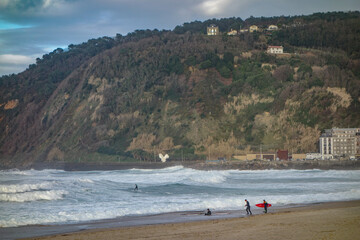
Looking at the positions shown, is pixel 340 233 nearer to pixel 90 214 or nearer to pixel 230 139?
pixel 90 214

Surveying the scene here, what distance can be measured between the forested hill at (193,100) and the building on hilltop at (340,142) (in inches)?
92.8

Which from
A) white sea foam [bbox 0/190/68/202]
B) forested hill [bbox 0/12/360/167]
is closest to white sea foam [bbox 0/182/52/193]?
white sea foam [bbox 0/190/68/202]

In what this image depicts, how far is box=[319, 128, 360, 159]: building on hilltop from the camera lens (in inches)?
2887

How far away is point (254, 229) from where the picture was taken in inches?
715

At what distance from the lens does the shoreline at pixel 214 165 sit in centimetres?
6706

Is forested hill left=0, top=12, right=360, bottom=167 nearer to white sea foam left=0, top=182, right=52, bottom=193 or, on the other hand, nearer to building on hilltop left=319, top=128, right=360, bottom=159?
building on hilltop left=319, top=128, right=360, bottom=159

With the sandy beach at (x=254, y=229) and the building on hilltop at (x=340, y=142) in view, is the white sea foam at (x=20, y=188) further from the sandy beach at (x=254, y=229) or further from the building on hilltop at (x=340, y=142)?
the building on hilltop at (x=340, y=142)

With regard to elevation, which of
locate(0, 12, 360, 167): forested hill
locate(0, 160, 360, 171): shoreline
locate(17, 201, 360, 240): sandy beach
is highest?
locate(0, 12, 360, 167): forested hill

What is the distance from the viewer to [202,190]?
1538 inches

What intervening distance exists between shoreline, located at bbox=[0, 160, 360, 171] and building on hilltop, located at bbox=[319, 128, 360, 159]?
5.86m

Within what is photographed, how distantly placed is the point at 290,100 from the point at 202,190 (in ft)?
154

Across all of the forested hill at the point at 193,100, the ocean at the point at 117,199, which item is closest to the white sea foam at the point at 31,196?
the ocean at the point at 117,199

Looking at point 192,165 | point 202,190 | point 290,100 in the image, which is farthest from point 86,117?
point 202,190

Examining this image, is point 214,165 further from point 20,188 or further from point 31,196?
point 31,196
